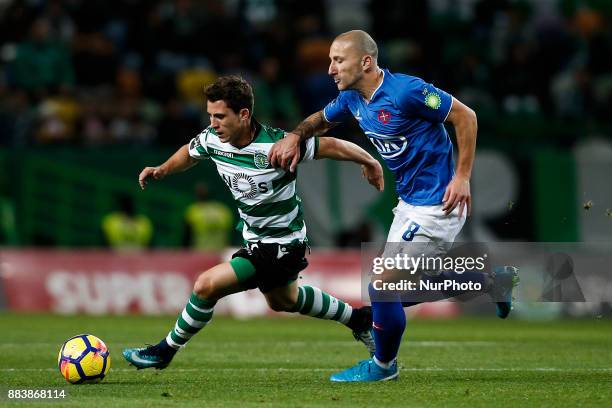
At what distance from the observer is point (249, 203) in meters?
8.15

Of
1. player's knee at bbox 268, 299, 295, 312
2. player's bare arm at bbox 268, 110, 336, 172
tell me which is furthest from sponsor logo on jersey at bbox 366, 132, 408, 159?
player's knee at bbox 268, 299, 295, 312

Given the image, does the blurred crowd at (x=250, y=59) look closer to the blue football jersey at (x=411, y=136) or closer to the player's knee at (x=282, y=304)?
the player's knee at (x=282, y=304)

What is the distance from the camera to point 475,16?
21.3 metres

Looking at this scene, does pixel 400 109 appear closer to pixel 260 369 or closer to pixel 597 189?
pixel 260 369

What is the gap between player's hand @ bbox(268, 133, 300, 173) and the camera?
7.76m

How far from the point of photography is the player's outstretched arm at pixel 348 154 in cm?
810


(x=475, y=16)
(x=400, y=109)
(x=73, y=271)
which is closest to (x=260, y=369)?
(x=400, y=109)

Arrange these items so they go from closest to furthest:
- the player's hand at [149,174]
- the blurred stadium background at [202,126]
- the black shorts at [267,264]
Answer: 1. the black shorts at [267,264]
2. the player's hand at [149,174]
3. the blurred stadium background at [202,126]

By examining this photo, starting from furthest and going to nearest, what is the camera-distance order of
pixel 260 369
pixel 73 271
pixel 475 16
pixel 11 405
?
pixel 475 16
pixel 73 271
pixel 260 369
pixel 11 405

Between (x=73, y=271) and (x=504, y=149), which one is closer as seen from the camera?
(x=73, y=271)

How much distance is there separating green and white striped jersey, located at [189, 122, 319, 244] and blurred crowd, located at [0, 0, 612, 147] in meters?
9.84

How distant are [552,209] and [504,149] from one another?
1.20m

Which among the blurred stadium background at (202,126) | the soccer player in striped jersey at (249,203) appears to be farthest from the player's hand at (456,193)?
the blurred stadium background at (202,126)

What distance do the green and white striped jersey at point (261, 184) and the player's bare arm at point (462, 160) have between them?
1.02 m
